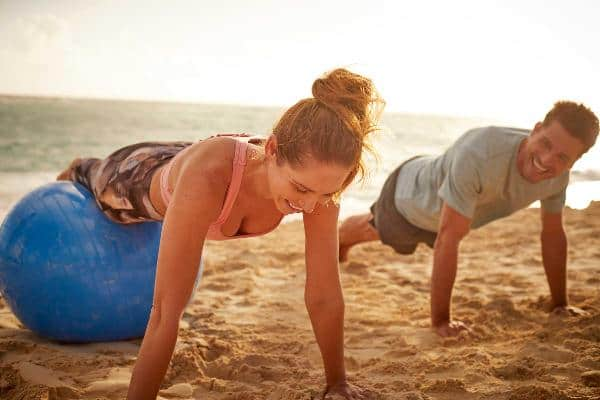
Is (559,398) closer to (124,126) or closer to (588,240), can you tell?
(588,240)

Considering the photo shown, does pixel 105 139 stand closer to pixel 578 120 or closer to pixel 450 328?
pixel 450 328

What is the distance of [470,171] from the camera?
3531 mm

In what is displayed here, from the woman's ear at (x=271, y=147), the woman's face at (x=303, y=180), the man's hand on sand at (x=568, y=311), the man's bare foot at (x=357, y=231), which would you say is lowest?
the man's hand on sand at (x=568, y=311)

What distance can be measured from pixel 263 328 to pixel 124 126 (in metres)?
24.9

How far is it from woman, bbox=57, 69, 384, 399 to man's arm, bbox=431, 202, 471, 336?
3.55 feet

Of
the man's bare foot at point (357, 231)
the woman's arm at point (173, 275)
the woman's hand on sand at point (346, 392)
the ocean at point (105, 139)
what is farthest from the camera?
the ocean at point (105, 139)

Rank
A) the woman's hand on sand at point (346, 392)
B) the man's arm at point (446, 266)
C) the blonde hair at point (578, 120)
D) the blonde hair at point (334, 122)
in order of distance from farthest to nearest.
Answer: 1. the man's arm at point (446, 266)
2. the blonde hair at point (578, 120)
3. the woman's hand on sand at point (346, 392)
4. the blonde hair at point (334, 122)

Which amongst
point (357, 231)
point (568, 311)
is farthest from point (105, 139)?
point (568, 311)

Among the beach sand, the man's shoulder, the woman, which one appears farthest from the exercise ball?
the man's shoulder

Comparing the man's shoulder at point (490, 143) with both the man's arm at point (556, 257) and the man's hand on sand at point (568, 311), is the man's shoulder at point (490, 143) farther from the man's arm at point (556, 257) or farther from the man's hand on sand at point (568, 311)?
the man's hand on sand at point (568, 311)

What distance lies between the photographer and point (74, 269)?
118 inches

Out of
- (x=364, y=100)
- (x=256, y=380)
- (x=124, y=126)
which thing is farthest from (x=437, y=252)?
(x=124, y=126)

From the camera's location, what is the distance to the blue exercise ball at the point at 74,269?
300 cm

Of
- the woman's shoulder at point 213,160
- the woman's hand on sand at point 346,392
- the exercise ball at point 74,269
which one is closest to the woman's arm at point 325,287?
the woman's hand on sand at point 346,392
